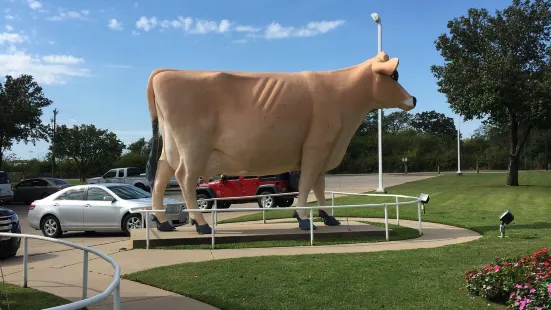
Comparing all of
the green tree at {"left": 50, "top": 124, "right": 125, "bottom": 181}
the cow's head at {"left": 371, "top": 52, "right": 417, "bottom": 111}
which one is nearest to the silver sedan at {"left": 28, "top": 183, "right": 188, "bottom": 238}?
the cow's head at {"left": 371, "top": 52, "right": 417, "bottom": 111}

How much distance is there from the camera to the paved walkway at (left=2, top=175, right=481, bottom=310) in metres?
6.34

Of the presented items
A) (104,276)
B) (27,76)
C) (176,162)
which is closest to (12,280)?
(104,276)

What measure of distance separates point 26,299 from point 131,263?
7.62ft

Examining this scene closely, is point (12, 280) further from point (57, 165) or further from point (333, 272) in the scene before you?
point (57, 165)

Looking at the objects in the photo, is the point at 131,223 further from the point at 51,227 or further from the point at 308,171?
the point at 308,171

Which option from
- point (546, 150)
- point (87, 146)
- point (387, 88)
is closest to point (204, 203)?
point (387, 88)

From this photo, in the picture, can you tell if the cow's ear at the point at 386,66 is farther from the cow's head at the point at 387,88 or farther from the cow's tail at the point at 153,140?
the cow's tail at the point at 153,140

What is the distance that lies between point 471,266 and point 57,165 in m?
72.2

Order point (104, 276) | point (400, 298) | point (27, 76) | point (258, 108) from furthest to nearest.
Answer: point (27, 76) → point (258, 108) → point (104, 276) → point (400, 298)

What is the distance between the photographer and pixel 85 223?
13156 millimetres

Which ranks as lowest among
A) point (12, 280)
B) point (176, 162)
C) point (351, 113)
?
point (12, 280)

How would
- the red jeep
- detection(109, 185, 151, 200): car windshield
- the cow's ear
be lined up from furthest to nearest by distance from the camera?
the red jeep, detection(109, 185, 151, 200): car windshield, the cow's ear

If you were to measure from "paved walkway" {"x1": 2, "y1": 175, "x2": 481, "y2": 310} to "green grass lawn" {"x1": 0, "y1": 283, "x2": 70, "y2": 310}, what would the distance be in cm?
20

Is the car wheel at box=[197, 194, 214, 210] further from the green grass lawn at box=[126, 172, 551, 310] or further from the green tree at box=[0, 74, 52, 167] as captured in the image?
the green tree at box=[0, 74, 52, 167]
